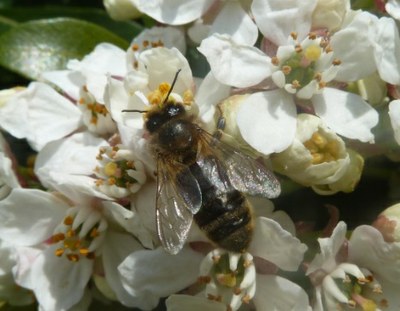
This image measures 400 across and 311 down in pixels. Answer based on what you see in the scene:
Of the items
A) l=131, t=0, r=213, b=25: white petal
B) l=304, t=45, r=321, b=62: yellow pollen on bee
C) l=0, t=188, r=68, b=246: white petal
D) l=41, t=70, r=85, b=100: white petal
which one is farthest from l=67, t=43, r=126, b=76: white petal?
l=304, t=45, r=321, b=62: yellow pollen on bee

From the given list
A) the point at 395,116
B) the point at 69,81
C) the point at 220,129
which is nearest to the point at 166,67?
the point at 220,129

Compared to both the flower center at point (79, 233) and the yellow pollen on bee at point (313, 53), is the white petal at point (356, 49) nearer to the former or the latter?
the yellow pollen on bee at point (313, 53)

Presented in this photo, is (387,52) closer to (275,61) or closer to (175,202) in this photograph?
(275,61)

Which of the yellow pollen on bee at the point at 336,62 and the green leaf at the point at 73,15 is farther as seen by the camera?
the green leaf at the point at 73,15

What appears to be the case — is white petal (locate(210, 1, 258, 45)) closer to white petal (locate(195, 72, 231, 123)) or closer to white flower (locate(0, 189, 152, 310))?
white petal (locate(195, 72, 231, 123))

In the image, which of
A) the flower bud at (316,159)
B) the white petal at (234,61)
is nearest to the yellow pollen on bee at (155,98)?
the white petal at (234,61)
